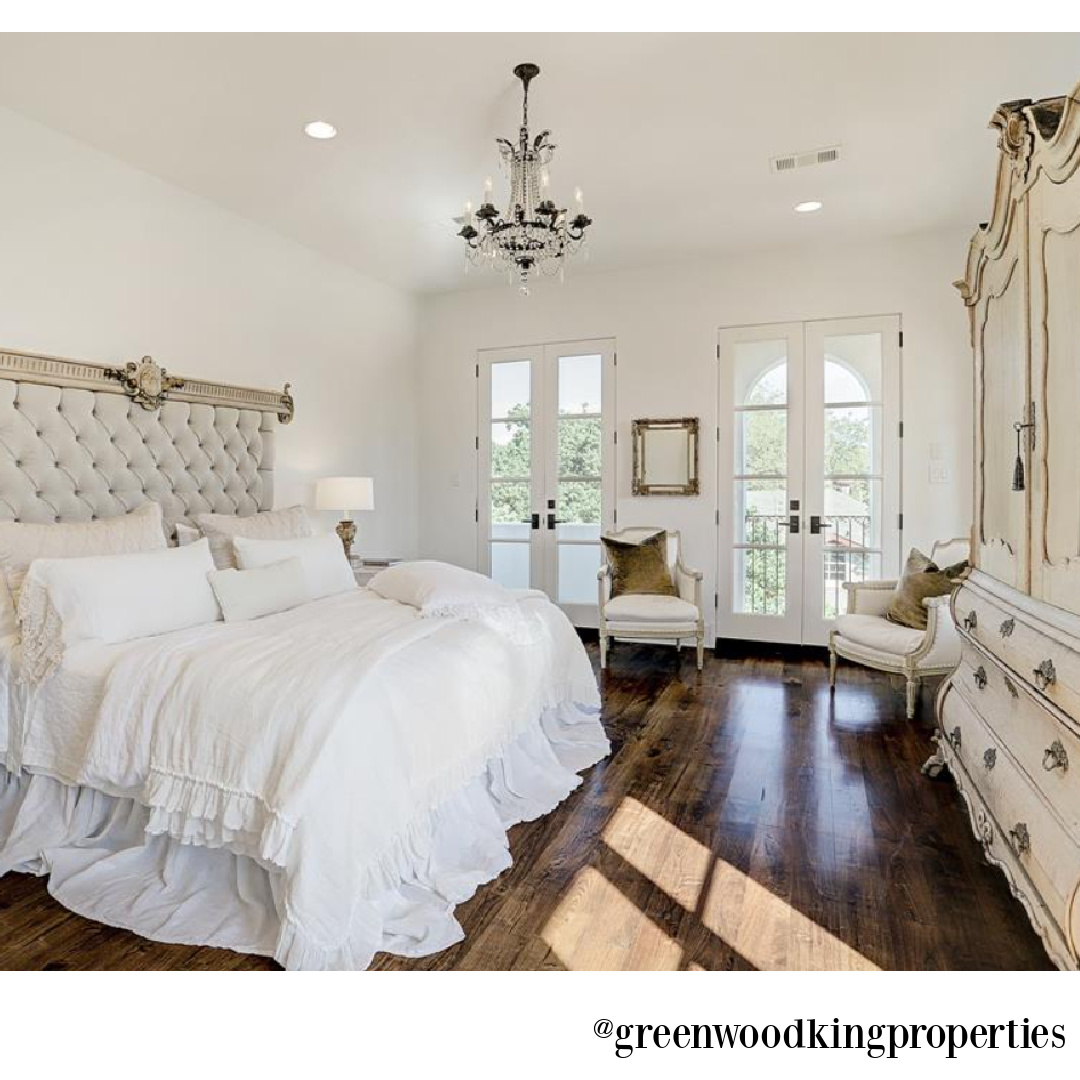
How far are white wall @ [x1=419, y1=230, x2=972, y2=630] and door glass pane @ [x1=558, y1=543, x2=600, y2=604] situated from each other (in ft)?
1.22

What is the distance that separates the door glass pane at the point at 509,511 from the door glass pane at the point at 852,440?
7.46 feet

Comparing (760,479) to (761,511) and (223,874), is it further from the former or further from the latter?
(223,874)

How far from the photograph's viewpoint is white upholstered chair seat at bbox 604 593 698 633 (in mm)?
4398

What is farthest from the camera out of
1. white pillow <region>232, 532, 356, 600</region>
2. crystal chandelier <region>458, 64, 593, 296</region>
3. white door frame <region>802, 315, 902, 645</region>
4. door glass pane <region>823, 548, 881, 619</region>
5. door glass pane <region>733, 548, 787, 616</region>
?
door glass pane <region>733, 548, 787, 616</region>

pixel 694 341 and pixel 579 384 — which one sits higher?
pixel 694 341

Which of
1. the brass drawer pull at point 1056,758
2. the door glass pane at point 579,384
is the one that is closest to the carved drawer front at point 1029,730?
the brass drawer pull at point 1056,758

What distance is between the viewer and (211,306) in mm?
3854

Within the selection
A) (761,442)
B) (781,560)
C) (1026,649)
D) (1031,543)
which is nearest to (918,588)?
(781,560)

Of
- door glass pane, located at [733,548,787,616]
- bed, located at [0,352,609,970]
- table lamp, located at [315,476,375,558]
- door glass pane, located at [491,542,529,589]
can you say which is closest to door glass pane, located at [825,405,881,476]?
door glass pane, located at [733,548,787,616]

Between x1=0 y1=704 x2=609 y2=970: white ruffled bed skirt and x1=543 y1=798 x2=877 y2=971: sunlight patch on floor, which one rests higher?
x1=0 y1=704 x2=609 y2=970: white ruffled bed skirt

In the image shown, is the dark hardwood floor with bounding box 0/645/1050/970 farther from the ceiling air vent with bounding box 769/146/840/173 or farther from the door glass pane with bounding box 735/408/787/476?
the ceiling air vent with bounding box 769/146/840/173

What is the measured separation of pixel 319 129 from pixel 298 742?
2.77 metres

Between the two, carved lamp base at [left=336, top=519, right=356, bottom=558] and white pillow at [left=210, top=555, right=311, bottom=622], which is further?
carved lamp base at [left=336, top=519, right=356, bottom=558]

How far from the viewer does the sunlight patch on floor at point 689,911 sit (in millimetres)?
1646
